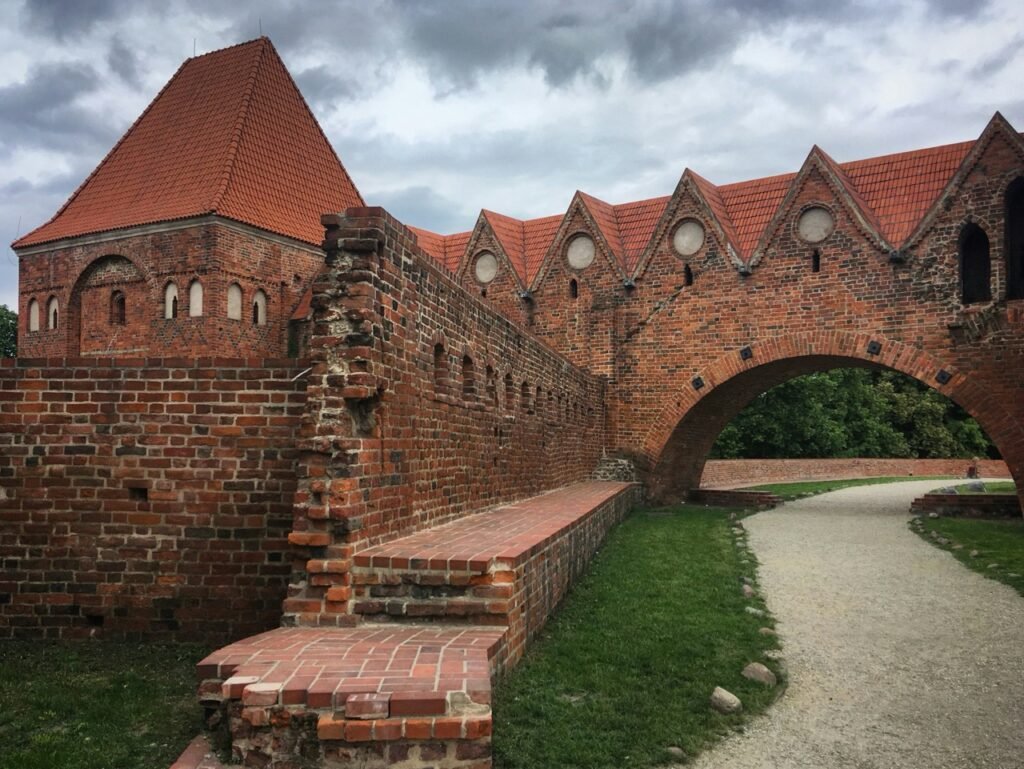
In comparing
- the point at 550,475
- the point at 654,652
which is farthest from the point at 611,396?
the point at 654,652

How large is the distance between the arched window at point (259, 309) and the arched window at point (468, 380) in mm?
15856

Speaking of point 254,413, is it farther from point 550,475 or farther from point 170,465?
point 550,475

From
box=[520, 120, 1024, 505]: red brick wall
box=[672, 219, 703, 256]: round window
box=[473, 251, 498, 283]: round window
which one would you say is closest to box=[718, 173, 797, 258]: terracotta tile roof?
box=[520, 120, 1024, 505]: red brick wall

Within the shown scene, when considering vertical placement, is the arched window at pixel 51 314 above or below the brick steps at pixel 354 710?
above

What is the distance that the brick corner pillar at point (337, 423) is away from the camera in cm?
538

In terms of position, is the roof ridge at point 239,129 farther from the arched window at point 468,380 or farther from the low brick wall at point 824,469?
the low brick wall at point 824,469

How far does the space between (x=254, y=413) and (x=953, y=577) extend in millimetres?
8178

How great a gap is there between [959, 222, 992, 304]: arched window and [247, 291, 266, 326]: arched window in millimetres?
16942

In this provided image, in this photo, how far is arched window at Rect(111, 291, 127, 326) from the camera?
2386 cm

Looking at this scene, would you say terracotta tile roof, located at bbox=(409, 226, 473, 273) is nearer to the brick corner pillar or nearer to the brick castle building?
the brick castle building

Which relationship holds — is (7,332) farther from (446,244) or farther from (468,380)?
(468,380)

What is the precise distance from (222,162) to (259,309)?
13.1ft

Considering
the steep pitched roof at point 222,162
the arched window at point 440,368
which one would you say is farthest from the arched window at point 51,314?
the arched window at point 440,368

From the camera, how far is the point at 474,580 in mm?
5332
